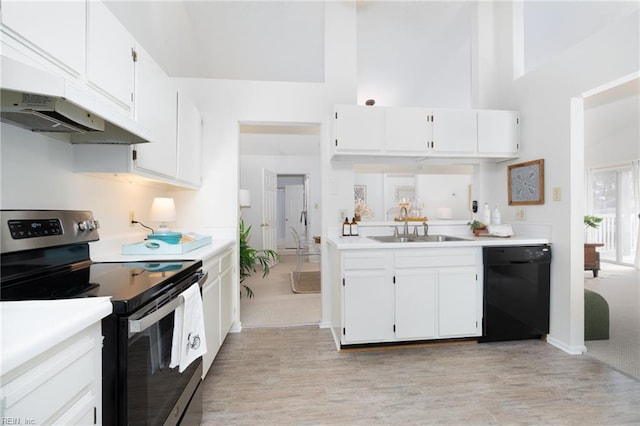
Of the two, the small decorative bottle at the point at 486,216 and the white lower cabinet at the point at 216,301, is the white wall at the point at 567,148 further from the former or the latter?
the white lower cabinet at the point at 216,301

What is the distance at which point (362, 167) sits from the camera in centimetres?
334

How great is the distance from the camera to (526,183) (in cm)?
270

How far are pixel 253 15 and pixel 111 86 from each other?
2.57 metres

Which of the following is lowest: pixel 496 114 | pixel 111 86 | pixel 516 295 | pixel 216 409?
pixel 216 409

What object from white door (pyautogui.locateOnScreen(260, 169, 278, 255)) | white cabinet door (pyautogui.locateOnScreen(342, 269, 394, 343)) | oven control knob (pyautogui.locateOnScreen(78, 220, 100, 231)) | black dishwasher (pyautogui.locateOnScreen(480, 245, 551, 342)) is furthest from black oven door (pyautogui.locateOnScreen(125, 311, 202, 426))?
white door (pyautogui.locateOnScreen(260, 169, 278, 255))

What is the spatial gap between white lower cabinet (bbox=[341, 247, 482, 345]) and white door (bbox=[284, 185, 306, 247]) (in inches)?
232

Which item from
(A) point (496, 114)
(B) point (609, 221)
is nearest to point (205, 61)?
(A) point (496, 114)

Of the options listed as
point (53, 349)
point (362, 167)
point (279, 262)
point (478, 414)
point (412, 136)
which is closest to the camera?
point (53, 349)

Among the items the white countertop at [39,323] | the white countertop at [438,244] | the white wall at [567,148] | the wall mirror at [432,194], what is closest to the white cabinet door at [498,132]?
the white wall at [567,148]

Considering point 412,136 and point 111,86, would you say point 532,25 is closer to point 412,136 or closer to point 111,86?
point 412,136

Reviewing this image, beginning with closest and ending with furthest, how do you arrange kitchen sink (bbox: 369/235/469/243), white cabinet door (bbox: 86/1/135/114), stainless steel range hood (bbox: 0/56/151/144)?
stainless steel range hood (bbox: 0/56/151/144)
white cabinet door (bbox: 86/1/135/114)
kitchen sink (bbox: 369/235/469/243)

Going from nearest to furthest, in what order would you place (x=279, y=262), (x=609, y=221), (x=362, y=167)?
(x=362, y=167) < (x=609, y=221) < (x=279, y=262)

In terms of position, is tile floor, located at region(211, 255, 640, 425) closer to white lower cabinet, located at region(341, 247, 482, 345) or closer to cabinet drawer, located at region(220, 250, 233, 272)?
white lower cabinet, located at region(341, 247, 482, 345)

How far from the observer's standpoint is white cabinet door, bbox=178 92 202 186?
7.39 feet
